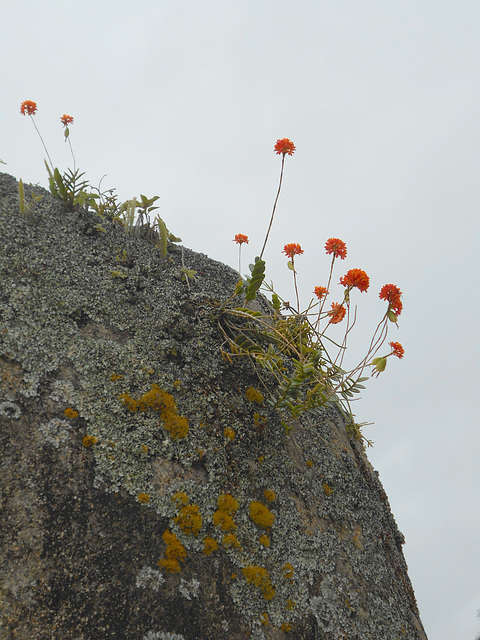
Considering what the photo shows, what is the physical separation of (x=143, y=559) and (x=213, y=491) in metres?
0.56

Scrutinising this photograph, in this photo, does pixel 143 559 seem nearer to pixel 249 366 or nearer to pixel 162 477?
pixel 162 477

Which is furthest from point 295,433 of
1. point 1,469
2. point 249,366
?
point 1,469

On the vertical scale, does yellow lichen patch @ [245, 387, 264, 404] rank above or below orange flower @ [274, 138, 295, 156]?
below

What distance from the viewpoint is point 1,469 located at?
2115 mm

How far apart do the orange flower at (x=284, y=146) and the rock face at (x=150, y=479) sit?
1432 mm

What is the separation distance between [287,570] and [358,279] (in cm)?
204

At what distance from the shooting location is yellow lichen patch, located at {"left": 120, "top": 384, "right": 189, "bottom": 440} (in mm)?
2606

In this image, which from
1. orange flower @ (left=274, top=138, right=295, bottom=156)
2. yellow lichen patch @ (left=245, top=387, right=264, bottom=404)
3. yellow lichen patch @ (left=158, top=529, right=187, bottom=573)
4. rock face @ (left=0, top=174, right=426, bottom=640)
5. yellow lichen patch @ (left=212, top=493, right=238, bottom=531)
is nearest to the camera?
rock face @ (left=0, top=174, right=426, bottom=640)

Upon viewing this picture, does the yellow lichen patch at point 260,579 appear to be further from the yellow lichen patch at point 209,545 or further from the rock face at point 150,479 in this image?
the yellow lichen patch at point 209,545

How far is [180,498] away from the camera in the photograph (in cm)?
240

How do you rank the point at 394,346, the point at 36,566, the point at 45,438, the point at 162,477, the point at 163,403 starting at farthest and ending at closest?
the point at 394,346, the point at 163,403, the point at 162,477, the point at 45,438, the point at 36,566

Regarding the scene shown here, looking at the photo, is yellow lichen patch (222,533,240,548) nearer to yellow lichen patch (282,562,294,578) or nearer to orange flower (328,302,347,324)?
yellow lichen patch (282,562,294,578)

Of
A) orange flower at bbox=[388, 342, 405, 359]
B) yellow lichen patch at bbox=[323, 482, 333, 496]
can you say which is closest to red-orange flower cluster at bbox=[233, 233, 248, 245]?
orange flower at bbox=[388, 342, 405, 359]

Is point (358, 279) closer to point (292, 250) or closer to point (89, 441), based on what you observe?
point (292, 250)
